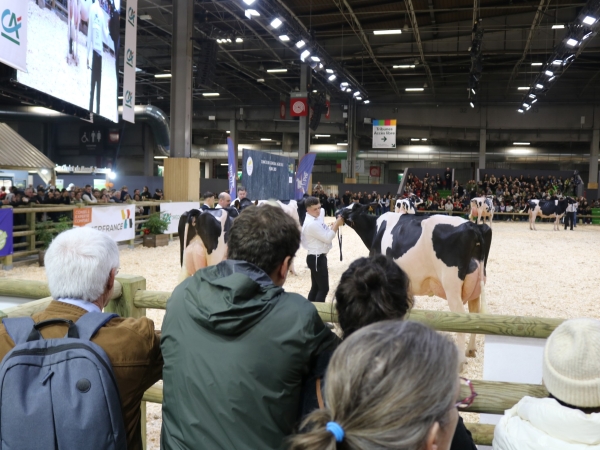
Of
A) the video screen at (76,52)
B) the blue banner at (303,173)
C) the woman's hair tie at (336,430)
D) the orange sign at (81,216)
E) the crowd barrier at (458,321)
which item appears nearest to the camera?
the woman's hair tie at (336,430)

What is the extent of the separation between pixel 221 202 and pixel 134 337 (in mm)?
6372

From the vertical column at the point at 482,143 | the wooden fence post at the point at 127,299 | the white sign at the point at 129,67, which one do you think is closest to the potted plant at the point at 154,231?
the white sign at the point at 129,67

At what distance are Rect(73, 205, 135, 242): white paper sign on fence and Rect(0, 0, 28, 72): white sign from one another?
3.75 metres

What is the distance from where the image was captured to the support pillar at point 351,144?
32.5 meters

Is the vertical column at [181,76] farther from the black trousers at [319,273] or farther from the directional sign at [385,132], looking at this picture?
the directional sign at [385,132]

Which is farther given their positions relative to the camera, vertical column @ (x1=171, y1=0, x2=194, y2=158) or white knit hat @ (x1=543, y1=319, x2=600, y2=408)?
vertical column @ (x1=171, y1=0, x2=194, y2=158)

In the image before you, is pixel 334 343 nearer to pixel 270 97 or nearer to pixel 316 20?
pixel 316 20

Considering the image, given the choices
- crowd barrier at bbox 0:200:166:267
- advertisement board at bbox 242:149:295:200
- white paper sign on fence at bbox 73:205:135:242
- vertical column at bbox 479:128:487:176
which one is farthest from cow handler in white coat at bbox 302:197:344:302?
vertical column at bbox 479:128:487:176

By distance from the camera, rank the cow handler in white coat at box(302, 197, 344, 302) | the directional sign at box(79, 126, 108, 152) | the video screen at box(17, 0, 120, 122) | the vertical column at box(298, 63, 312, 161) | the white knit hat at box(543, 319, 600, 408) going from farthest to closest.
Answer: the directional sign at box(79, 126, 108, 152) < the vertical column at box(298, 63, 312, 161) < the video screen at box(17, 0, 120, 122) < the cow handler in white coat at box(302, 197, 344, 302) < the white knit hat at box(543, 319, 600, 408)

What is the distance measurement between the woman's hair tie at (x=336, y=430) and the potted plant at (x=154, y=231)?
13.0m

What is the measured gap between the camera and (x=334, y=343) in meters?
1.51

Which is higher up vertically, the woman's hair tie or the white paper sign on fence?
the woman's hair tie

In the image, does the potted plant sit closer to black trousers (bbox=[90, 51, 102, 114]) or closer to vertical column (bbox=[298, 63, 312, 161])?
black trousers (bbox=[90, 51, 102, 114])

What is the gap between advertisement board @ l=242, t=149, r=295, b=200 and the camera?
40.8 ft
